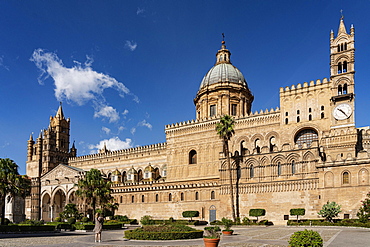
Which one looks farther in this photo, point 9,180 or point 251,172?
point 251,172

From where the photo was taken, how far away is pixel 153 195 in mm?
58062

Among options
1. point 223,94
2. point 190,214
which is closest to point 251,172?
point 190,214

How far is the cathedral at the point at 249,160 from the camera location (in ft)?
143

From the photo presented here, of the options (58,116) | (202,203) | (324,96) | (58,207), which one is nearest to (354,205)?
(324,96)

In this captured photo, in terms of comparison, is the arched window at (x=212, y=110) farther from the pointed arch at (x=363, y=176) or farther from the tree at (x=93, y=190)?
the pointed arch at (x=363, y=176)

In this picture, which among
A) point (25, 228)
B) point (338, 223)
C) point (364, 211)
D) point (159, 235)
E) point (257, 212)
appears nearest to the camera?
point (159, 235)

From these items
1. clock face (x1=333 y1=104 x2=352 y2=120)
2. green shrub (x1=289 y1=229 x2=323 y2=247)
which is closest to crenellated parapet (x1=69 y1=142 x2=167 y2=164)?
clock face (x1=333 y1=104 x2=352 y2=120)

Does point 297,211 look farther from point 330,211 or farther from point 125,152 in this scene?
point 125,152

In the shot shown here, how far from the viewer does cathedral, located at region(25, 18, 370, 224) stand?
1721 inches

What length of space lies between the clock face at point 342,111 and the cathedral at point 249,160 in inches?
→ 5.0

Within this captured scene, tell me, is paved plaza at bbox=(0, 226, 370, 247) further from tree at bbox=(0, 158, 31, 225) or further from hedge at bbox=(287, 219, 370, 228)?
tree at bbox=(0, 158, 31, 225)

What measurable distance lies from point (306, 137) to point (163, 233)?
3273 centimetres

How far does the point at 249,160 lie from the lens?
162 feet

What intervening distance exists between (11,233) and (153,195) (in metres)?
26.0
